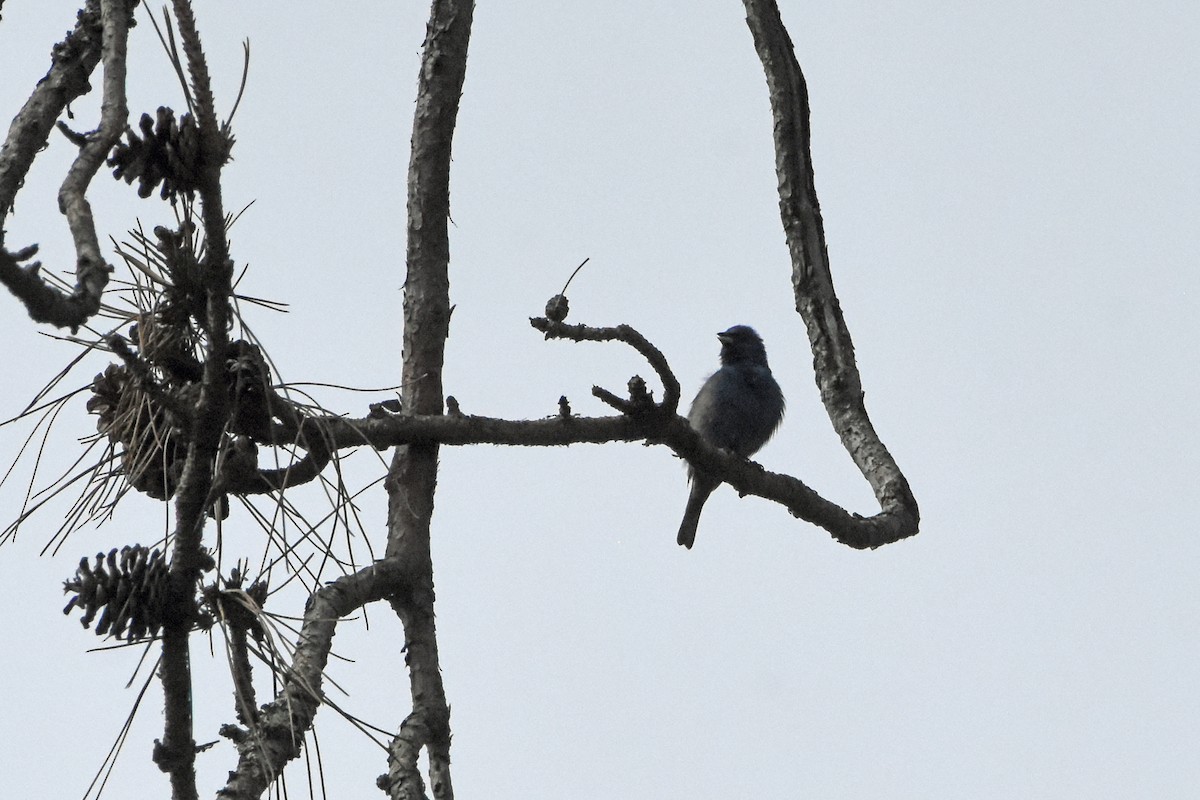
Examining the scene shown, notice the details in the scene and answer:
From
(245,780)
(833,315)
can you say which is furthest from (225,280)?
(833,315)

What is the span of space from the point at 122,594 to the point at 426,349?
215cm

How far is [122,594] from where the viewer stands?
2170mm

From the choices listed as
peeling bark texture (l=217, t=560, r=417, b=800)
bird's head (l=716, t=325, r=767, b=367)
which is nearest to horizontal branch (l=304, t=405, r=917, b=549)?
peeling bark texture (l=217, t=560, r=417, b=800)

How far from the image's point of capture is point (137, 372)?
217cm

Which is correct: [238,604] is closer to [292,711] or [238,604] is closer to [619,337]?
[292,711]

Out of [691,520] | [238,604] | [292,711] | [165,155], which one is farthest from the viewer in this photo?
[691,520]

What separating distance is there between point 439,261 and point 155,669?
2253mm

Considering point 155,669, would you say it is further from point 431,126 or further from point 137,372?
point 431,126

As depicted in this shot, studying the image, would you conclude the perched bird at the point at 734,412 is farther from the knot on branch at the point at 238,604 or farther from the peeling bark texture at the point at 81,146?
the knot on branch at the point at 238,604

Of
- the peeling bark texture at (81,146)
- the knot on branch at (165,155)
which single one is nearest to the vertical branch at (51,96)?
the peeling bark texture at (81,146)

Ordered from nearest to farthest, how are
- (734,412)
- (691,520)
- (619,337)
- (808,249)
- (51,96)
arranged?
(51,96) → (619,337) → (808,249) → (734,412) → (691,520)

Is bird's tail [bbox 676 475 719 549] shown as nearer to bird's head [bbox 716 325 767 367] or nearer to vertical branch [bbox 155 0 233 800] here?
bird's head [bbox 716 325 767 367]

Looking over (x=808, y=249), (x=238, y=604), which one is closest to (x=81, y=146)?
(x=238, y=604)

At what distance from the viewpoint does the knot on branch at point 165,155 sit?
198 centimetres
